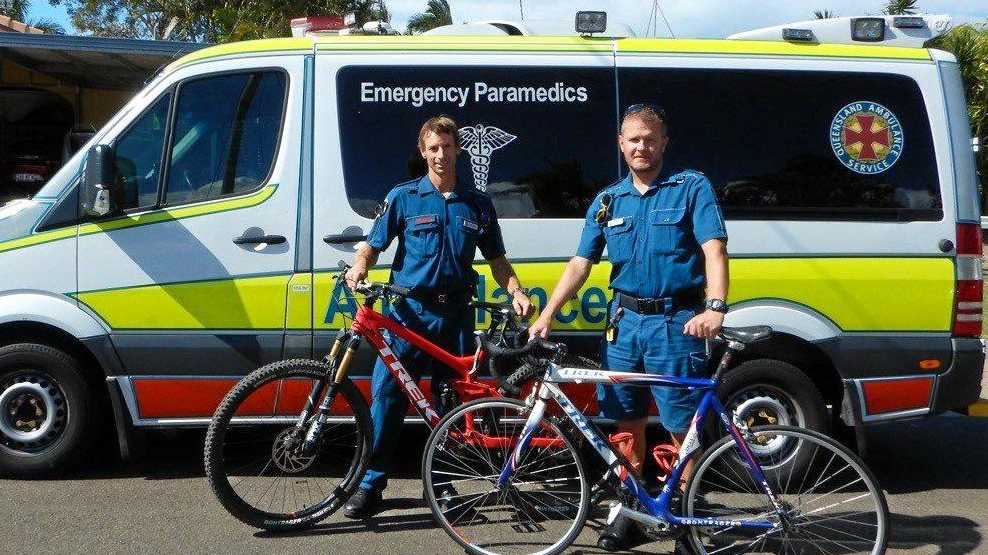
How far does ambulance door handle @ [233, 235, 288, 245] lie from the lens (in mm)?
4918

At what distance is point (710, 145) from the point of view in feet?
16.5

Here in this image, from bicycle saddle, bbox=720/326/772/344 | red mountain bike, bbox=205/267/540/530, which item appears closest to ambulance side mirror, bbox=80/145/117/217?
red mountain bike, bbox=205/267/540/530

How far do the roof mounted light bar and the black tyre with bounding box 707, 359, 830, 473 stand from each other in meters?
1.75

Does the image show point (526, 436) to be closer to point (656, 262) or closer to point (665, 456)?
point (665, 456)

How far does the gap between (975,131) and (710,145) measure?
66.2 ft

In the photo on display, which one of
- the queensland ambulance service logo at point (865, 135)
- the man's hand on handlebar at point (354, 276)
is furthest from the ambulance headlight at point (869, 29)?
the man's hand on handlebar at point (354, 276)

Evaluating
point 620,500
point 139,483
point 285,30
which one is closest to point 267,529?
point 139,483

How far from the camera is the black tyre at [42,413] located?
501 centimetres

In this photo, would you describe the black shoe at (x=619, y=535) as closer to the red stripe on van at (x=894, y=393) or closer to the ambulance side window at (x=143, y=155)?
the red stripe on van at (x=894, y=393)

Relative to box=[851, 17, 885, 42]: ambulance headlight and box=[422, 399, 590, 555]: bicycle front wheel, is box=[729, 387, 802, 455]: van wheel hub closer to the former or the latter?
box=[422, 399, 590, 555]: bicycle front wheel

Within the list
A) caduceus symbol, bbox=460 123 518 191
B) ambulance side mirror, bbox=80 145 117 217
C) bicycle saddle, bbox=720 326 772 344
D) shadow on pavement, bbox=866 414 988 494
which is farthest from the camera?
shadow on pavement, bbox=866 414 988 494

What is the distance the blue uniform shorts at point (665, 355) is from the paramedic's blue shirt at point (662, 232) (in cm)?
12

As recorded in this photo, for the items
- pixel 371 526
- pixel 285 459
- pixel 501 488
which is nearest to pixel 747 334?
pixel 501 488

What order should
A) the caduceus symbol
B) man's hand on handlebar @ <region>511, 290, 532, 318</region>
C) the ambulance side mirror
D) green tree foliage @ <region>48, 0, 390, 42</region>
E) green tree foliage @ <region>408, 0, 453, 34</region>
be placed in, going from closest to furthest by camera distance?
man's hand on handlebar @ <region>511, 290, 532, 318</region> < the ambulance side mirror < the caduceus symbol < green tree foliage @ <region>48, 0, 390, 42</region> < green tree foliage @ <region>408, 0, 453, 34</region>
